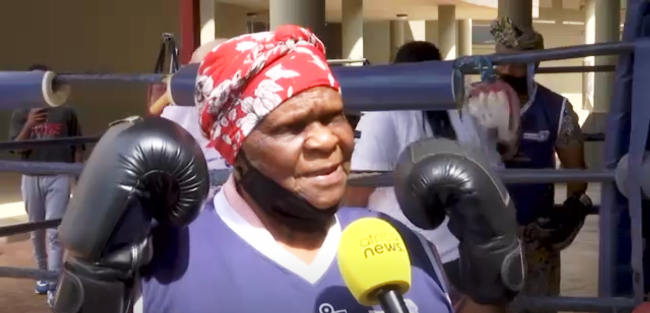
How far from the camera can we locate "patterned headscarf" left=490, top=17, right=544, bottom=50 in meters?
3.60

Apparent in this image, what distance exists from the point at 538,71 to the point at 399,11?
49.8 feet

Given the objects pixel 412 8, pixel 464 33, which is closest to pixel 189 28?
pixel 412 8

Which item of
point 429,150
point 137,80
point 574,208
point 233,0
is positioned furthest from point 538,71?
point 233,0

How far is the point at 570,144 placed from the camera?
358 centimetres

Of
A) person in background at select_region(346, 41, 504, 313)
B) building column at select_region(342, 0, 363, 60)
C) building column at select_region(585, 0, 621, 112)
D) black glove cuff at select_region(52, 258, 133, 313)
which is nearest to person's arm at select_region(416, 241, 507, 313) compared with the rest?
black glove cuff at select_region(52, 258, 133, 313)

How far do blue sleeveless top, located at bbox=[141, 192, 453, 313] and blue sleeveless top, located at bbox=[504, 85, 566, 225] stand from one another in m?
1.92

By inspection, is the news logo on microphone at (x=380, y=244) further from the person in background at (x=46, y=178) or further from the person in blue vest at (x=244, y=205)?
the person in background at (x=46, y=178)

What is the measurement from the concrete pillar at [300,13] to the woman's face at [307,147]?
9.47ft

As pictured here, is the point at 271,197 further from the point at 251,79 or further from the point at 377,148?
the point at 377,148

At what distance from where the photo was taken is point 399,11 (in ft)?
62.5

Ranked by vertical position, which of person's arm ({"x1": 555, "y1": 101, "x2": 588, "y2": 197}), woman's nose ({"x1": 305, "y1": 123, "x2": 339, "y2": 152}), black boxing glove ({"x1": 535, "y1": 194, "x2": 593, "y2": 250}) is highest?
woman's nose ({"x1": 305, "y1": 123, "x2": 339, "y2": 152})

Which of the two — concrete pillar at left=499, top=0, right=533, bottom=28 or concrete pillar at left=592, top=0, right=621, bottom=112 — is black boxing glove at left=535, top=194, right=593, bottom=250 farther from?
concrete pillar at left=592, top=0, right=621, bottom=112

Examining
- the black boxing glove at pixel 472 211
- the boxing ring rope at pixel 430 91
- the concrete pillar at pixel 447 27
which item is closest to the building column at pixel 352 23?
the concrete pillar at pixel 447 27

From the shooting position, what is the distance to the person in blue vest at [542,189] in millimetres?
3389
